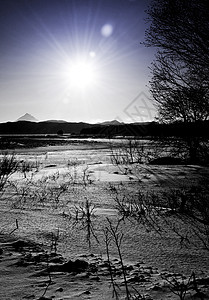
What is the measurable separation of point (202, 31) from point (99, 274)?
17.6 feet

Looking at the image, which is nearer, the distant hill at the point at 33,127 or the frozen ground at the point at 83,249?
the frozen ground at the point at 83,249

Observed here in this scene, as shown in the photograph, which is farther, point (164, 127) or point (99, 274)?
point (164, 127)

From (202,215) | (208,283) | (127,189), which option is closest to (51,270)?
(208,283)

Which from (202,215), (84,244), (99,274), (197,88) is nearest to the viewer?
(99,274)

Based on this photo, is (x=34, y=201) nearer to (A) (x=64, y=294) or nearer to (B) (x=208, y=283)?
(A) (x=64, y=294)

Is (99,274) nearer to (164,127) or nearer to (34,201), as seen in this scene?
(34,201)

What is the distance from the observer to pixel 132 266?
4.95ft

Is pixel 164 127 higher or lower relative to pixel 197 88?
lower

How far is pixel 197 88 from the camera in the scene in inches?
218

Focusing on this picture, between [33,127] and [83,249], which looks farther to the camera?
[33,127]

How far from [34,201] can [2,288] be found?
219cm

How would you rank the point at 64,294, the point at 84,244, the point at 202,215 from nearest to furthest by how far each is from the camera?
the point at 64,294
the point at 84,244
the point at 202,215

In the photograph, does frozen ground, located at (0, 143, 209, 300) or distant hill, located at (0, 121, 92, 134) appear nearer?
frozen ground, located at (0, 143, 209, 300)

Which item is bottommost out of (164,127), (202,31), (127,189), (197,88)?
(127,189)
